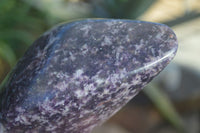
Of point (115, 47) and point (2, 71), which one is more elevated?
point (2, 71)

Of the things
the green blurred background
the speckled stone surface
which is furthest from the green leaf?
the speckled stone surface

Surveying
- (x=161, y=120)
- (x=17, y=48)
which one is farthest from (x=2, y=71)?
(x=161, y=120)

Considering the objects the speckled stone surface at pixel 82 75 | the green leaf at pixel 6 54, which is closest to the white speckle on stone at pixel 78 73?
the speckled stone surface at pixel 82 75

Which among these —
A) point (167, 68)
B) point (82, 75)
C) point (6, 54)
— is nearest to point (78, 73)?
point (82, 75)

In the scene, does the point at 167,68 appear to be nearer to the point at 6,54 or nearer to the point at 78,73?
the point at 6,54

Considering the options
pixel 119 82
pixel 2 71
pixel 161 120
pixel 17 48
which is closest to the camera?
pixel 119 82

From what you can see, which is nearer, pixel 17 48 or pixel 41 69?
pixel 41 69

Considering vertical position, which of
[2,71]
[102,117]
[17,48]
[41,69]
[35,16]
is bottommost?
[102,117]

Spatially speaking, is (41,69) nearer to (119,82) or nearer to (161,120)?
(119,82)
